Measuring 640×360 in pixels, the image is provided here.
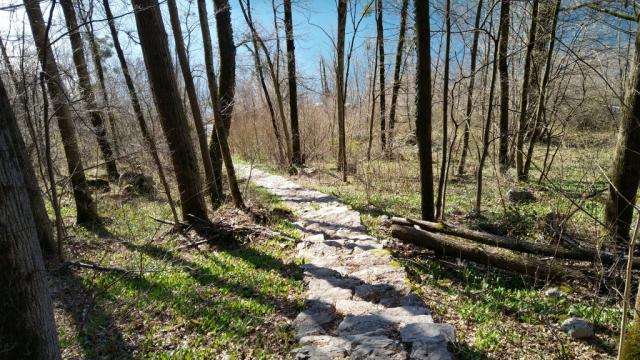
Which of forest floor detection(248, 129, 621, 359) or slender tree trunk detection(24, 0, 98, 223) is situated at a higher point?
slender tree trunk detection(24, 0, 98, 223)

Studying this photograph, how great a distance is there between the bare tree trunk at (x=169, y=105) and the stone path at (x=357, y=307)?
6.48 ft

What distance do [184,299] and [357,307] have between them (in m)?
1.97

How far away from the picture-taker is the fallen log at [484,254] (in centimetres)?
432

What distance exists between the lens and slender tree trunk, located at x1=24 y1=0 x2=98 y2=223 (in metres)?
7.25

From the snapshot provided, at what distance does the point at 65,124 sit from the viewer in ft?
27.1

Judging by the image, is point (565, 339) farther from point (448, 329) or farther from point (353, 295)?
point (353, 295)

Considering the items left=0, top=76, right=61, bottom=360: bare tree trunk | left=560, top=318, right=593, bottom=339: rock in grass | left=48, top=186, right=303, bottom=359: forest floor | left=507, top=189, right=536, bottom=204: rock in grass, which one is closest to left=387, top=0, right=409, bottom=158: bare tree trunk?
left=507, top=189, right=536, bottom=204: rock in grass

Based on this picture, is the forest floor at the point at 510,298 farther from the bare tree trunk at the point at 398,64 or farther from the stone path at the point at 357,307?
the bare tree trunk at the point at 398,64

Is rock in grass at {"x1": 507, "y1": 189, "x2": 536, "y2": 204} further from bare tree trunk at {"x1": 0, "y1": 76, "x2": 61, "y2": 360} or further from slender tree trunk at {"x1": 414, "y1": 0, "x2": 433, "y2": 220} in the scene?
bare tree trunk at {"x1": 0, "y1": 76, "x2": 61, "y2": 360}

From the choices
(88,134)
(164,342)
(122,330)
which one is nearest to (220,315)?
(164,342)

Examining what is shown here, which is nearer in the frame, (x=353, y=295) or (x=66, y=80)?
(x=353, y=295)

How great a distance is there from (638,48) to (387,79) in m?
11.6

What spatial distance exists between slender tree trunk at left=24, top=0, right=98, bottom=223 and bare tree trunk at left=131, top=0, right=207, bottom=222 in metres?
1.46

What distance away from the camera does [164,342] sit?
145 inches
